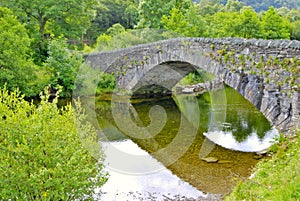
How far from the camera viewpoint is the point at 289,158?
7.04m

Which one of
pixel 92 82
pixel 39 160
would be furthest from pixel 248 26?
pixel 39 160

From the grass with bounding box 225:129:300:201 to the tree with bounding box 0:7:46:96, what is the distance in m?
14.2

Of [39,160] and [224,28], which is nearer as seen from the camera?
[39,160]

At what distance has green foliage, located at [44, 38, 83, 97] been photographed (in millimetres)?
20672

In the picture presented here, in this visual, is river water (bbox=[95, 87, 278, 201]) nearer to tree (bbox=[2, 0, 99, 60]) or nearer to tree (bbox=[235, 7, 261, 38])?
tree (bbox=[2, 0, 99, 60])

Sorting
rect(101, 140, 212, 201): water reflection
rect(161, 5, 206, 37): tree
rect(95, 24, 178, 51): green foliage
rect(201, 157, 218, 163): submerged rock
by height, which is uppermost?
rect(161, 5, 206, 37): tree

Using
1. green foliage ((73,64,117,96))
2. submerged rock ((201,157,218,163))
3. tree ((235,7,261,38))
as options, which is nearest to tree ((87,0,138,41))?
tree ((235,7,261,38))

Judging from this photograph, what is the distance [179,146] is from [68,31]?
17.4m

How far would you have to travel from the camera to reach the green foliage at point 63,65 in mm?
20672

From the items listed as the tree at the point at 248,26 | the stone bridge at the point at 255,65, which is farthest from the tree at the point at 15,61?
the tree at the point at 248,26

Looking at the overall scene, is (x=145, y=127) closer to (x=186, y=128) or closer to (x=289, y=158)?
(x=186, y=128)

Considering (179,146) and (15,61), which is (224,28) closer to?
(15,61)

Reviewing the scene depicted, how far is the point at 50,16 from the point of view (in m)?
24.6

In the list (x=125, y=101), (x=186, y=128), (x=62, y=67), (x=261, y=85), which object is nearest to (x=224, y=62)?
(x=261, y=85)
